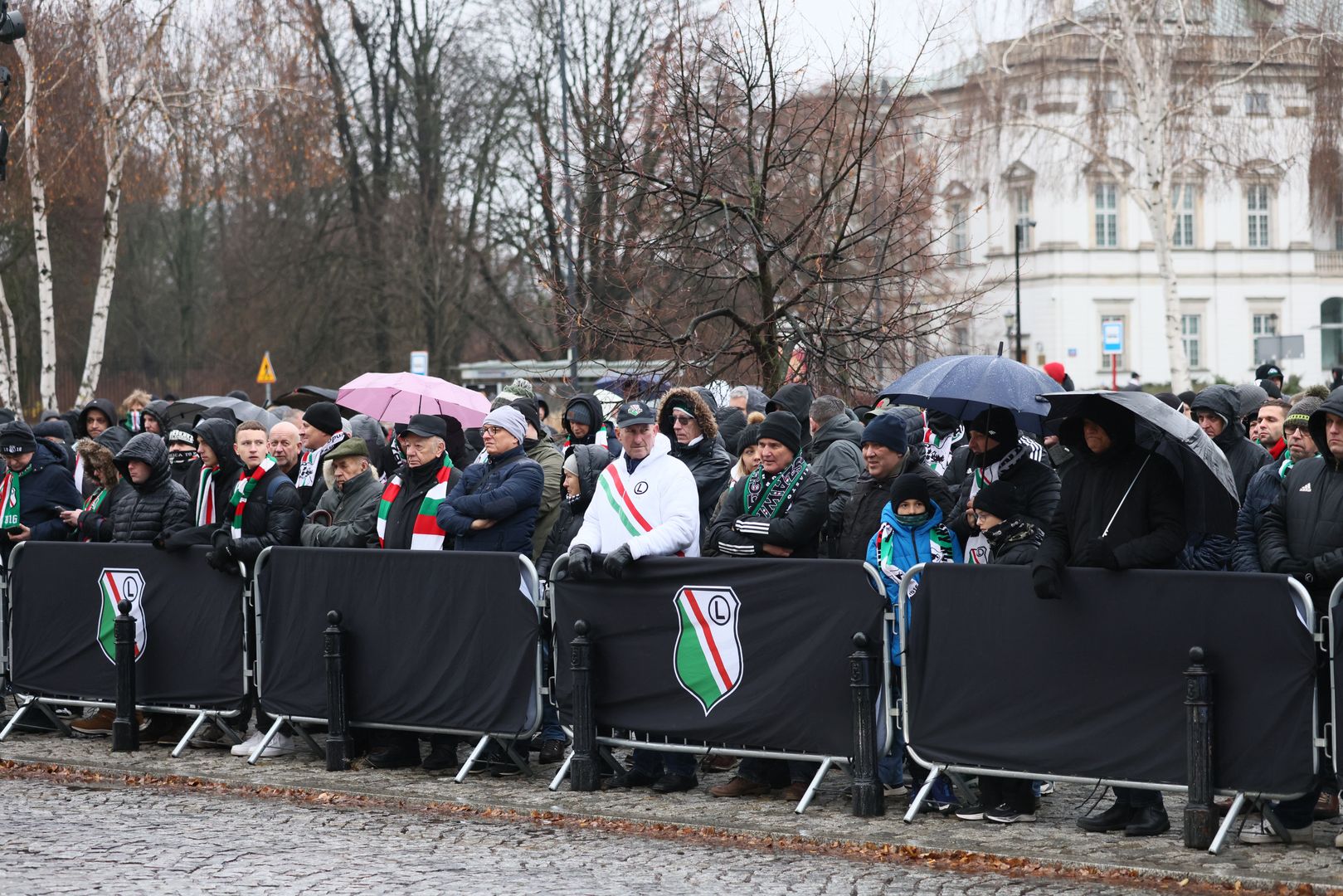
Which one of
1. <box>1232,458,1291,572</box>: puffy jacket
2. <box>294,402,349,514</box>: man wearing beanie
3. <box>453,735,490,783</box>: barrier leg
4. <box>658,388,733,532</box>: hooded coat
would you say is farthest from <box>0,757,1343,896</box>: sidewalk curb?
<box>658,388,733,532</box>: hooded coat

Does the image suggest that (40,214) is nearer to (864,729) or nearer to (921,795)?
(864,729)

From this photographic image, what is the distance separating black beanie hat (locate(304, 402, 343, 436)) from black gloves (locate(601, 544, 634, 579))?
3121mm

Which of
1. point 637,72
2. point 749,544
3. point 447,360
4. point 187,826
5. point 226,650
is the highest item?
point 637,72

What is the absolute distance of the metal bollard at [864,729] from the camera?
8.48 m

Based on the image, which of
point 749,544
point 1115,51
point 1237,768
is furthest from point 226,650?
point 1115,51

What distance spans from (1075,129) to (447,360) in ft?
57.4

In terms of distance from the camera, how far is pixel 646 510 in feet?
31.3

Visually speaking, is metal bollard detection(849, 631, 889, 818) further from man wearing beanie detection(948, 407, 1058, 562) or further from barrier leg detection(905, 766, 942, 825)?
man wearing beanie detection(948, 407, 1058, 562)

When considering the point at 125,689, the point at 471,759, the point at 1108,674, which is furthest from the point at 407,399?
the point at 1108,674

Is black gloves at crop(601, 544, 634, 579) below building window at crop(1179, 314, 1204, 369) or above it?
below

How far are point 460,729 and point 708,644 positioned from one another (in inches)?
65.0

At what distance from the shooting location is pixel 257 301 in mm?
46594

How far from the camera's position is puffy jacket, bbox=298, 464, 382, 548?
1055 cm

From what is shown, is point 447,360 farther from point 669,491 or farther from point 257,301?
point 669,491
